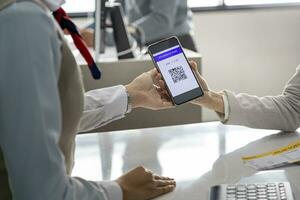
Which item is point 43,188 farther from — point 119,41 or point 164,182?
point 119,41

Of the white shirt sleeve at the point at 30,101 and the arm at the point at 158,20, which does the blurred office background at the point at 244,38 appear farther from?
the white shirt sleeve at the point at 30,101

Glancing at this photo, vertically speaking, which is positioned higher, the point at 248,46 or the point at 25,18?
the point at 25,18

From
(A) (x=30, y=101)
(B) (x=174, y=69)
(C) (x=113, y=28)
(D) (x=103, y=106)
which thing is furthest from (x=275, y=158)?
(C) (x=113, y=28)

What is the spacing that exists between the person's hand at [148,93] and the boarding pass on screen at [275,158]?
0.31 m

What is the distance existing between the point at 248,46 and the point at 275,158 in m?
2.75

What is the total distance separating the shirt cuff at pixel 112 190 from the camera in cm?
98

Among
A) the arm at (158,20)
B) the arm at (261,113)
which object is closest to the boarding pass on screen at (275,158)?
the arm at (261,113)

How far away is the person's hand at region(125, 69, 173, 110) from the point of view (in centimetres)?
149

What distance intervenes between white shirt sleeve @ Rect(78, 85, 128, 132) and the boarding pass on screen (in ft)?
1.24

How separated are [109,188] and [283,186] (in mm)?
385

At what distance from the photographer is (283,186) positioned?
110 centimetres

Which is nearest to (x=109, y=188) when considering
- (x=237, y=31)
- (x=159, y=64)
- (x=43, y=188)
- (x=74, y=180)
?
(x=74, y=180)

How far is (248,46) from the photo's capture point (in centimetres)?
397

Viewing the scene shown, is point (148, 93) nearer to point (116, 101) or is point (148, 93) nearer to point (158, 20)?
point (116, 101)
